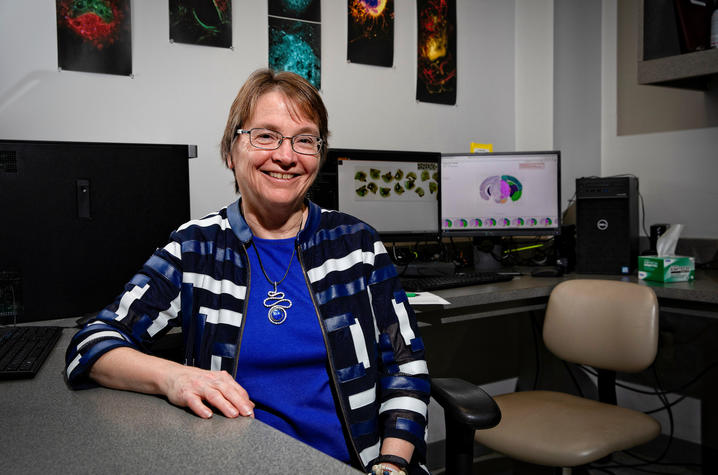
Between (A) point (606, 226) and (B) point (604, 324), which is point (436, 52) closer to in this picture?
(A) point (606, 226)

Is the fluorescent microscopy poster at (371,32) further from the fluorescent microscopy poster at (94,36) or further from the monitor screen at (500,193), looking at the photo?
the fluorescent microscopy poster at (94,36)

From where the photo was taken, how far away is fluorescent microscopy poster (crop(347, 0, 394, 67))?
2.46 metres

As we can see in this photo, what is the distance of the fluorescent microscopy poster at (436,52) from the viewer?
2.66m

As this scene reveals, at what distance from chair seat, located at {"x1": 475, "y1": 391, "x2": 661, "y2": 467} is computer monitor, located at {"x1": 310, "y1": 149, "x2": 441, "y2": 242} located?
0.81m

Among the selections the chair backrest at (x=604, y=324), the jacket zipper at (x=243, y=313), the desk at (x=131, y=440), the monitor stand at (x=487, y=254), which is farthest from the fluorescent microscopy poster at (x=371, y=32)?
the desk at (x=131, y=440)

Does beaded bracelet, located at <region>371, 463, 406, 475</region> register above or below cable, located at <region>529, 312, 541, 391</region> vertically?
above

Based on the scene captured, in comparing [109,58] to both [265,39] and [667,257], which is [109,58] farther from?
[667,257]

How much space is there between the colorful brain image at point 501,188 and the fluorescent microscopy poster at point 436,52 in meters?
0.48

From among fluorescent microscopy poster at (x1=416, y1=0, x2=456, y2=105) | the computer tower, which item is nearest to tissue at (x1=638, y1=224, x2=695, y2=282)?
the computer tower

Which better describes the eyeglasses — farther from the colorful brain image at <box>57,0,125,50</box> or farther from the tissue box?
the tissue box

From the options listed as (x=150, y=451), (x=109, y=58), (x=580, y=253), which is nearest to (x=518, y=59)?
(x=580, y=253)

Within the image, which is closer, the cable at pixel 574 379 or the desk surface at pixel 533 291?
the desk surface at pixel 533 291

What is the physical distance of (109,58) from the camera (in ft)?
6.31

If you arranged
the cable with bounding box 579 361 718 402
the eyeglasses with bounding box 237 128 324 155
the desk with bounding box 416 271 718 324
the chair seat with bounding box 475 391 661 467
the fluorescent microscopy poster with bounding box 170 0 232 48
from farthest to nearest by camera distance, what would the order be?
1. the cable with bounding box 579 361 718 402
2. the fluorescent microscopy poster with bounding box 170 0 232 48
3. the desk with bounding box 416 271 718 324
4. the chair seat with bounding box 475 391 661 467
5. the eyeglasses with bounding box 237 128 324 155
